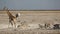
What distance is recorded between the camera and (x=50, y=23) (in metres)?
1.28

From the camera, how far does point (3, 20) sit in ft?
4.27

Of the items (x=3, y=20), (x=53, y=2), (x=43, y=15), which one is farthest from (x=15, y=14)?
(x=53, y=2)

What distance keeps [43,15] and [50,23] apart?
3.7 inches

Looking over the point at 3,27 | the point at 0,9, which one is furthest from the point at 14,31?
the point at 0,9

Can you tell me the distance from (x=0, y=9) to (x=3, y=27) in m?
0.17

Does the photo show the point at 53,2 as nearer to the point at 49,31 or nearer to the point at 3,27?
the point at 49,31

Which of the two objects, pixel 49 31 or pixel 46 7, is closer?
pixel 49 31

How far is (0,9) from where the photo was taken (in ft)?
4.39

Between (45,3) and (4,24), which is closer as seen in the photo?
(4,24)

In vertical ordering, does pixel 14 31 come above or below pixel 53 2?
below

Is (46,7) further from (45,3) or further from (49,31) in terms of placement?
(49,31)

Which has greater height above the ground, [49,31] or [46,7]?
[46,7]

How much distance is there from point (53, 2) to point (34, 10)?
181 millimetres

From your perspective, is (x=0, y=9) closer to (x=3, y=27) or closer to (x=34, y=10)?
(x=3, y=27)
